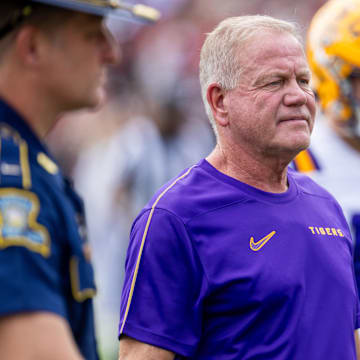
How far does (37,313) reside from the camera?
5.36ft

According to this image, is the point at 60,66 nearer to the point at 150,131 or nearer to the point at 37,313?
the point at 37,313

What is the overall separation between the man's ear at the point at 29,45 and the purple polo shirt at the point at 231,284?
820mm

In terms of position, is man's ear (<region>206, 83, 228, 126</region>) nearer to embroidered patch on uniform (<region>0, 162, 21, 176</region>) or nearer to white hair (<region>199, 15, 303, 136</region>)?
white hair (<region>199, 15, 303, 136</region>)

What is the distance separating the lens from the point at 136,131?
27.6ft

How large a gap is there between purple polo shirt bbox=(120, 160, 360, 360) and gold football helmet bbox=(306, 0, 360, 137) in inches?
61.0

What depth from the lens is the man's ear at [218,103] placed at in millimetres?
2711

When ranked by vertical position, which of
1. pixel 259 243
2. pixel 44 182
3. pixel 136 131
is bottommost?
pixel 136 131

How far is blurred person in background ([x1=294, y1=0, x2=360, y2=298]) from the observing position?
3.69m

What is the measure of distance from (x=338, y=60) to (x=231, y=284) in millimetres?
2057

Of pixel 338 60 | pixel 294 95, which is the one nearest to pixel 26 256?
pixel 294 95

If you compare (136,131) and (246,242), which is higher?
(246,242)

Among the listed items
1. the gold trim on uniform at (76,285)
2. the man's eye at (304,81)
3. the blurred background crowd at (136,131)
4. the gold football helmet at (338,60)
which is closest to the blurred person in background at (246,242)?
the man's eye at (304,81)

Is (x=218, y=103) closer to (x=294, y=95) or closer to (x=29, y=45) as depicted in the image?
(x=294, y=95)

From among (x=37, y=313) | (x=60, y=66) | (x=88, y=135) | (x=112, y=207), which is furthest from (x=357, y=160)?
(x=88, y=135)
